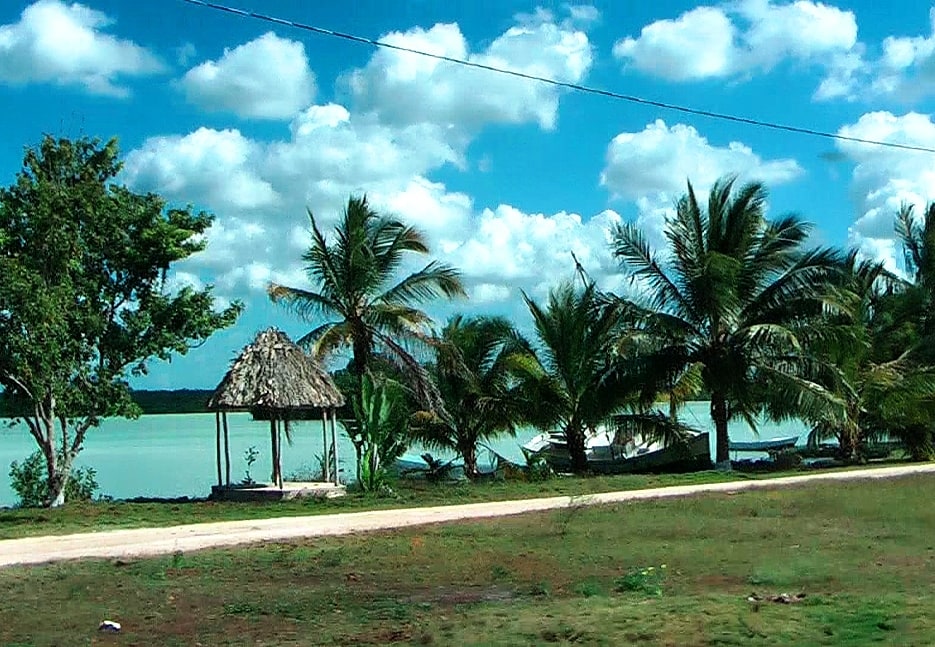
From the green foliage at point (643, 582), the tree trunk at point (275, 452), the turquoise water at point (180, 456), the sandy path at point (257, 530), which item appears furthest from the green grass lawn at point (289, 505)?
the green foliage at point (643, 582)

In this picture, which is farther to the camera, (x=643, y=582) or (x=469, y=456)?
(x=469, y=456)

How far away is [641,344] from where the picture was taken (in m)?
26.8

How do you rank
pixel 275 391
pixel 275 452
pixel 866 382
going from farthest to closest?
1. pixel 866 382
2. pixel 275 452
3. pixel 275 391

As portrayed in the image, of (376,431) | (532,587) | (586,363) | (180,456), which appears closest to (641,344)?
(586,363)

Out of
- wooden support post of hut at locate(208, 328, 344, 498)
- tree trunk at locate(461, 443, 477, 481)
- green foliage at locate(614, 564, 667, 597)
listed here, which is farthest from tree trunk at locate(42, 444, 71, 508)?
green foliage at locate(614, 564, 667, 597)

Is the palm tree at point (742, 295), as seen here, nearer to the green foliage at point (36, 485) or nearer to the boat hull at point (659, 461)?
the boat hull at point (659, 461)

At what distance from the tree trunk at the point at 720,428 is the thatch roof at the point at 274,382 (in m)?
9.35

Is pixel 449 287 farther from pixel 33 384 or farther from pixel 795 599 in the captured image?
pixel 795 599

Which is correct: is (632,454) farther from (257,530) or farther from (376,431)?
(257,530)

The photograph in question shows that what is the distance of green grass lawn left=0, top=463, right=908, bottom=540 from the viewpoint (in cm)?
1764

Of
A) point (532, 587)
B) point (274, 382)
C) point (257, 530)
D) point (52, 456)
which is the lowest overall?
point (532, 587)

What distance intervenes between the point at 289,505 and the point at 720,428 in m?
11.6

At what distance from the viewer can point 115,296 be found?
2138 centimetres

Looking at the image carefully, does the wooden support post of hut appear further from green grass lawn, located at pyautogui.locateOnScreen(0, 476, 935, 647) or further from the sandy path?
green grass lawn, located at pyautogui.locateOnScreen(0, 476, 935, 647)
